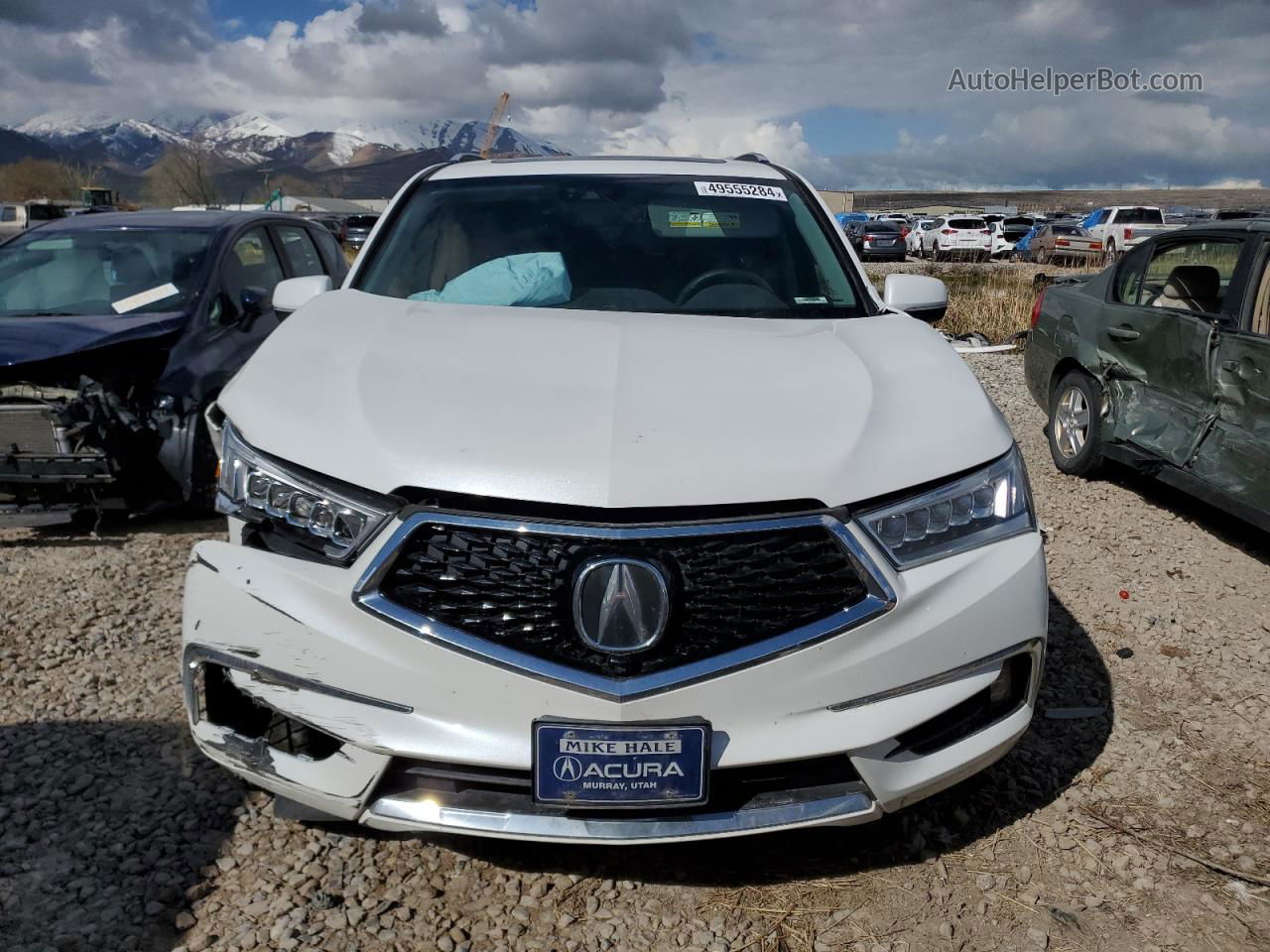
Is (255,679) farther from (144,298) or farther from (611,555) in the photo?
(144,298)

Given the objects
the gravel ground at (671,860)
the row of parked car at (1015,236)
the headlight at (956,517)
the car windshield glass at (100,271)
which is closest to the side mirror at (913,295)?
the headlight at (956,517)

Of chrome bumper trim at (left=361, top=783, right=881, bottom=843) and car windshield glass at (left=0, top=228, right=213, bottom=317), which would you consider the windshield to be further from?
car windshield glass at (left=0, top=228, right=213, bottom=317)

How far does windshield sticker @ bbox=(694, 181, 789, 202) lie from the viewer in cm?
375

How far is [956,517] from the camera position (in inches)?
89.8

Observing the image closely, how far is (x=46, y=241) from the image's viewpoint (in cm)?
616

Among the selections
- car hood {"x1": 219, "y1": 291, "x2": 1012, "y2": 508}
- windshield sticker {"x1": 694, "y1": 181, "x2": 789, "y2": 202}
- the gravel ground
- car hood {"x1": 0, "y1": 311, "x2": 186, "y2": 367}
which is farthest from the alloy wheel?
car hood {"x1": 0, "y1": 311, "x2": 186, "y2": 367}

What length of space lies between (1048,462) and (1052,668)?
135 inches

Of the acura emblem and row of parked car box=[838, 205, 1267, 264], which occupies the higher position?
the acura emblem

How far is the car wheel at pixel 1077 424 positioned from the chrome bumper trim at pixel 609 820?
15.3ft

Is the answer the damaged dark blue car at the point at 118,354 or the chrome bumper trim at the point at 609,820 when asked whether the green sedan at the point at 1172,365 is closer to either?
the chrome bumper trim at the point at 609,820

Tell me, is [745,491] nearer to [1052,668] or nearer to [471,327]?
[471,327]

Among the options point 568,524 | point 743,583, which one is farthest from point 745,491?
point 568,524

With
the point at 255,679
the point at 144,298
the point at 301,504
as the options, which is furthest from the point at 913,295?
the point at 144,298

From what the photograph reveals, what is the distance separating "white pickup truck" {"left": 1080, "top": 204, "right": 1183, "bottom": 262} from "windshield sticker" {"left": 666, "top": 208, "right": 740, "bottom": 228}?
2679 centimetres
